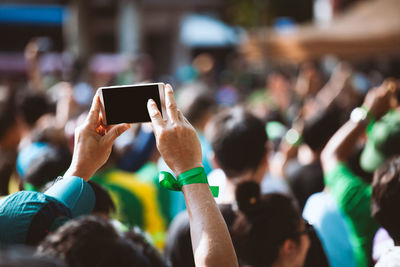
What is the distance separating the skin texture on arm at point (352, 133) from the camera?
2689 mm

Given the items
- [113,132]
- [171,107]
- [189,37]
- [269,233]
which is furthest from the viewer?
[189,37]

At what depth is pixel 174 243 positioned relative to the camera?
8.30 ft

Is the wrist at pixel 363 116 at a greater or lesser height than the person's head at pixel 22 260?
greater

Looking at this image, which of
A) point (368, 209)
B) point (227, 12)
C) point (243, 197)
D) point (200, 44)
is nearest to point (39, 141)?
point (243, 197)

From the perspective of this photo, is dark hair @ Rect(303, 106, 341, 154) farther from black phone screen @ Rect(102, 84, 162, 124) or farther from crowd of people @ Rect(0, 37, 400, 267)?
black phone screen @ Rect(102, 84, 162, 124)

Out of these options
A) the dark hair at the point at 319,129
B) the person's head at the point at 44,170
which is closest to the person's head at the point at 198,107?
the dark hair at the point at 319,129

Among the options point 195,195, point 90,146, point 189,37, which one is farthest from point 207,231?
point 189,37

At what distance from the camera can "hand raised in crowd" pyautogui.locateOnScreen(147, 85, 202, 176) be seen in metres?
1.52

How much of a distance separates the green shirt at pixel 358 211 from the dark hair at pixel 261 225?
0.56m

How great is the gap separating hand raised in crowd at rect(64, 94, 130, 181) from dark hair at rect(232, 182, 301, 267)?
0.70 m

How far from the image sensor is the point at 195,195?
152cm

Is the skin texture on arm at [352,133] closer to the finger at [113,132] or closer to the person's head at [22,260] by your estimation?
the finger at [113,132]

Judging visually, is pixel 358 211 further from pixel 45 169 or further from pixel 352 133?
pixel 45 169

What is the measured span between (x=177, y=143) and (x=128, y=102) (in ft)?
0.84
